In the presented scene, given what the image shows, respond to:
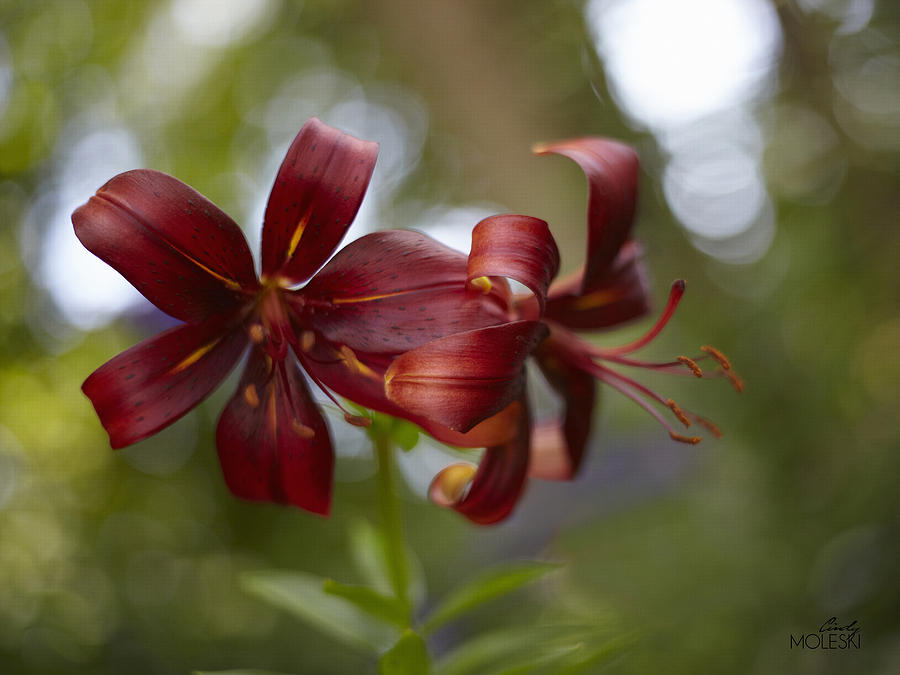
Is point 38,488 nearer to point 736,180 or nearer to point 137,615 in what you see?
point 137,615

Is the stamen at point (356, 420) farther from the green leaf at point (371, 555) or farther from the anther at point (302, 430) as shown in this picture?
the green leaf at point (371, 555)

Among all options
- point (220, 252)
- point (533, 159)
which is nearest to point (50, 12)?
point (533, 159)

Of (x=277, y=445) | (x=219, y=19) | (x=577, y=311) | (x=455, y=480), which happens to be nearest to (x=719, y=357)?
(x=577, y=311)

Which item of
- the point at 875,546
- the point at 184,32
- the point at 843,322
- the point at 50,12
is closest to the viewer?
the point at 875,546

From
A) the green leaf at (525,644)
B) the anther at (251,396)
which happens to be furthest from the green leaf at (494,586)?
the anther at (251,396)

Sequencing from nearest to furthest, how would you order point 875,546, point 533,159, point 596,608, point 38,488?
point 875,546, point 596,608, point 38,488, point 533,159

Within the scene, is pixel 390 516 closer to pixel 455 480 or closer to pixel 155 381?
pixel 455 480

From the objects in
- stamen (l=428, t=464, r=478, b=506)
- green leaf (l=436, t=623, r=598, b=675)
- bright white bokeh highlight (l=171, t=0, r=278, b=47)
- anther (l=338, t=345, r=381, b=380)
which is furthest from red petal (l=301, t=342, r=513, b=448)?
bright white bokeh highlight (l=171, t=0, r=278, b=47)
